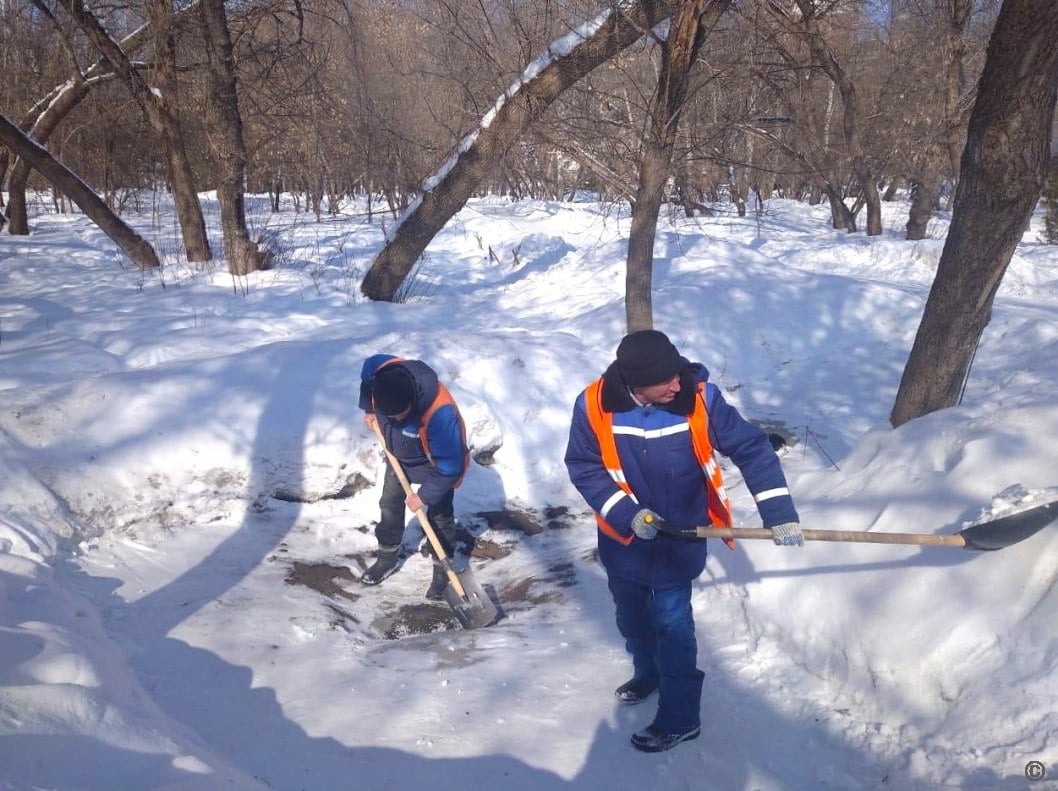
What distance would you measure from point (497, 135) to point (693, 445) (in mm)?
6464

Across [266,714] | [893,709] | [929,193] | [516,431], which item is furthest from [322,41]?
[929,193]

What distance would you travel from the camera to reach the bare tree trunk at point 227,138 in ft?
31.0

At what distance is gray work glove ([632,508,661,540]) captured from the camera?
118 inches

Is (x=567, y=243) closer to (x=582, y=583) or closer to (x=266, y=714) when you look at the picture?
(x=582, y=583)

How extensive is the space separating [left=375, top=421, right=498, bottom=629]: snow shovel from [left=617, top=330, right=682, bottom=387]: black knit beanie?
76.7 inches

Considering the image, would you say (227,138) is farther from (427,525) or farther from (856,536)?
(856,536)

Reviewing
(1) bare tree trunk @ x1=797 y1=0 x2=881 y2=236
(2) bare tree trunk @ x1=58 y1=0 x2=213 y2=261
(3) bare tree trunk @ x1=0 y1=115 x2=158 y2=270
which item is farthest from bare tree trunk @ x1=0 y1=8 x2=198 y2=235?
(1) bare tree trunk @ x1=797 y1=0 x2=881 y2=236

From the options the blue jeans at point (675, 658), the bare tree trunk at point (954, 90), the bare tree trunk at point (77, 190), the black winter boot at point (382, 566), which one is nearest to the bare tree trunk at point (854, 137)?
the bare tree trunk at point (954, 90)

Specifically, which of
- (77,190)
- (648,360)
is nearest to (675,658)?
(648,360)

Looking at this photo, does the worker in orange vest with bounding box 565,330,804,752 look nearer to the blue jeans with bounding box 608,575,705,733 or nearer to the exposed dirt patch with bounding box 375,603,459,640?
the blue jeans with bounding box 608,575,705,733

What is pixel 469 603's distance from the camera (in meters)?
4.34

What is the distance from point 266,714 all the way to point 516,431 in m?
3.43

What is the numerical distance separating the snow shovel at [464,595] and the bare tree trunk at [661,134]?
3769mm

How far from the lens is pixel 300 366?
632 cm
